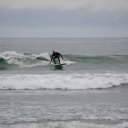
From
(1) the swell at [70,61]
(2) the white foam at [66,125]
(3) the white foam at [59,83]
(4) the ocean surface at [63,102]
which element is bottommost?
(2) the white foam at [66,125]

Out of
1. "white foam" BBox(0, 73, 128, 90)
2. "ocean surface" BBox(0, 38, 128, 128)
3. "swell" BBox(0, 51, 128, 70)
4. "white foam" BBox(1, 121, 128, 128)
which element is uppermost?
"swell" BBox(0, 51, 128, 70)

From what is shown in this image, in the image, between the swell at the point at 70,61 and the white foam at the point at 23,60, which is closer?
the swell at the point at 70,61

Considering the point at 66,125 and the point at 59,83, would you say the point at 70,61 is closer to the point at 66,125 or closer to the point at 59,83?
the point at 59,83

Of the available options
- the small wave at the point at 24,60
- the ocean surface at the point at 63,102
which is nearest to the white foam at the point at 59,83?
the ocean surface at the point at 63,102

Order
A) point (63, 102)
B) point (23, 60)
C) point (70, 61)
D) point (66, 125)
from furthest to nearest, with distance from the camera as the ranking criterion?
1. point (70, 61)
2. point (23, 60)
3. point (63, 102)
4. point (66, 125)

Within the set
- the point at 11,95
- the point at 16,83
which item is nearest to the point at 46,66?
the point at 16,83

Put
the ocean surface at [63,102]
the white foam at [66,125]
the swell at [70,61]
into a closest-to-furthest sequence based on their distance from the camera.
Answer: the white foam at [66,125] < the ocean surface at [63,102] < the swell at [70,61]

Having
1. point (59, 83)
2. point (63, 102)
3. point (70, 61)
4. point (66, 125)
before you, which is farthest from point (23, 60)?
point (66, 125)

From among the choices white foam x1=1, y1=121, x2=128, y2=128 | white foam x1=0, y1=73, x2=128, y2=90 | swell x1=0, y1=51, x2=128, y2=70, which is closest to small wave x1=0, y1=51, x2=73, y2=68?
swell x1=0, y1=51, x2=128, y2=70

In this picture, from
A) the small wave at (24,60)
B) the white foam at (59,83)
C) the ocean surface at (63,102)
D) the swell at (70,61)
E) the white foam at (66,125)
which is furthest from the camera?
the small wave at (24,60)

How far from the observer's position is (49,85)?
1427 centimetres

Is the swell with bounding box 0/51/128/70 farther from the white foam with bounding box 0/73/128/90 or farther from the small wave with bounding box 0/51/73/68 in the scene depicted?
the white foam with bounding box 0/73/128/90

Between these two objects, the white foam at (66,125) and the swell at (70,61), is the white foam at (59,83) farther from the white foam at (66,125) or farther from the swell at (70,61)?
the swell at (70,61)

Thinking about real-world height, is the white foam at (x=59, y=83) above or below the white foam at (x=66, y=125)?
above
